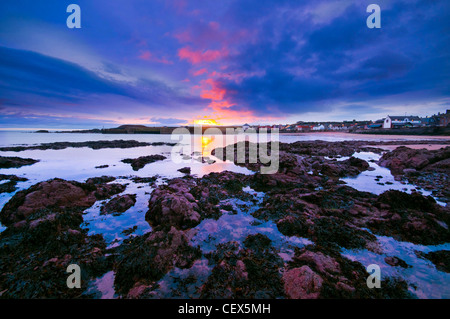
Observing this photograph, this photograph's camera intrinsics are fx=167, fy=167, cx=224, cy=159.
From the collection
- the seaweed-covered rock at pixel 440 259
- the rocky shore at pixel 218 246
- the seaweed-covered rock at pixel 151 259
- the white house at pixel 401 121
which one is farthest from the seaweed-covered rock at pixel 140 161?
the white house at pixel 401 121

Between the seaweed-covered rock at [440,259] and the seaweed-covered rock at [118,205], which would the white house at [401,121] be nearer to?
the seaweed-covered rock at [440,259]

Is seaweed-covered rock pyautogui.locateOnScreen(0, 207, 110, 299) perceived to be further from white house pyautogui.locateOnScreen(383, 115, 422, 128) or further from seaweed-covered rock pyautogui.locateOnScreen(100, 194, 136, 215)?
white house pyautogui.locateOnScreen(383, 115, 422, 128)

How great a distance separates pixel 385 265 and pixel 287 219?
12.2 feet

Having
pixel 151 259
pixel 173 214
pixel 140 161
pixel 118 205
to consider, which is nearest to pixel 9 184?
pixel 118 205

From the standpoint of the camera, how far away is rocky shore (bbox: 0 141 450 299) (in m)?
5.05

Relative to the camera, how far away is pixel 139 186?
15383 mm

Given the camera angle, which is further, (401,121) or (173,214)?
(401,121)

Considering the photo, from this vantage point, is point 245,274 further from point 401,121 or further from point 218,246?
point 401,121

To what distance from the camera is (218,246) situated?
7.28 metres

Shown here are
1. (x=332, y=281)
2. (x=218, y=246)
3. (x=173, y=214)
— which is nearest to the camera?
(x=332, y=281)

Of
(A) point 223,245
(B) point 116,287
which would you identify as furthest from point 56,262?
(A) point 223,245

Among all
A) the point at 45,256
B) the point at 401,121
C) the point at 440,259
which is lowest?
the point at 440,259

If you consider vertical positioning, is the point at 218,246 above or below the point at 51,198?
below

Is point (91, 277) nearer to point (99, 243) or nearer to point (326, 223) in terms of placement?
point (99, 243)
